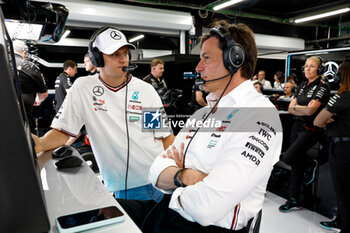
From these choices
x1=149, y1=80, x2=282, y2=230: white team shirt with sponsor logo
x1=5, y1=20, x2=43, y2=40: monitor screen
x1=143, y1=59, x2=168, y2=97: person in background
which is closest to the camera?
x1=149, y1=80, x2=282, y2=230: white team shirt with sponsor logo

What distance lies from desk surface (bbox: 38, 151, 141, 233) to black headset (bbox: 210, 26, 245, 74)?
0.76 metres

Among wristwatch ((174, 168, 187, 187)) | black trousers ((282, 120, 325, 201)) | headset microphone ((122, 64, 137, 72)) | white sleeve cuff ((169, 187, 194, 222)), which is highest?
headset microphone ((122, 64, 137, 72))

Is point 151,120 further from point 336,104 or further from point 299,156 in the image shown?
point 299,156

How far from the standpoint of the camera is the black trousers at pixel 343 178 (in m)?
2.19

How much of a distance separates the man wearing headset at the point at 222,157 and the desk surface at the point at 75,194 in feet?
1.03

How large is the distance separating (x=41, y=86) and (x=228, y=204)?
10.4ft

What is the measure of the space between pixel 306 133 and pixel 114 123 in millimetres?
2320

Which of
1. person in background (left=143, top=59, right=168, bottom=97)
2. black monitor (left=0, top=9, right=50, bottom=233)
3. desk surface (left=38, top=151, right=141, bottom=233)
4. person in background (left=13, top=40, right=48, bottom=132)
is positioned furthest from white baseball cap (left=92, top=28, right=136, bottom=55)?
person in background (left=143, top=59, right=168, bottom=97)

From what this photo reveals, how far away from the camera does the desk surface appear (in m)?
0.59

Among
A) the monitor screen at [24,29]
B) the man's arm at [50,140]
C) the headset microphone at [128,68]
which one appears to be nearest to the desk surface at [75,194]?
the man's arm at [50,140]

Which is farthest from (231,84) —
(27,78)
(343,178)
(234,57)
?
(27,78)

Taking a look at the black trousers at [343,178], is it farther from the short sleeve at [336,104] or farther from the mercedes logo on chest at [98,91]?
the mercedes logo on chest at [98,91]

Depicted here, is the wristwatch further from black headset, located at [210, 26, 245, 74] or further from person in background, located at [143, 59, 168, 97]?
person in background, located at [143, 59, 168, 97]

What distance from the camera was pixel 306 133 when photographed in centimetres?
288
